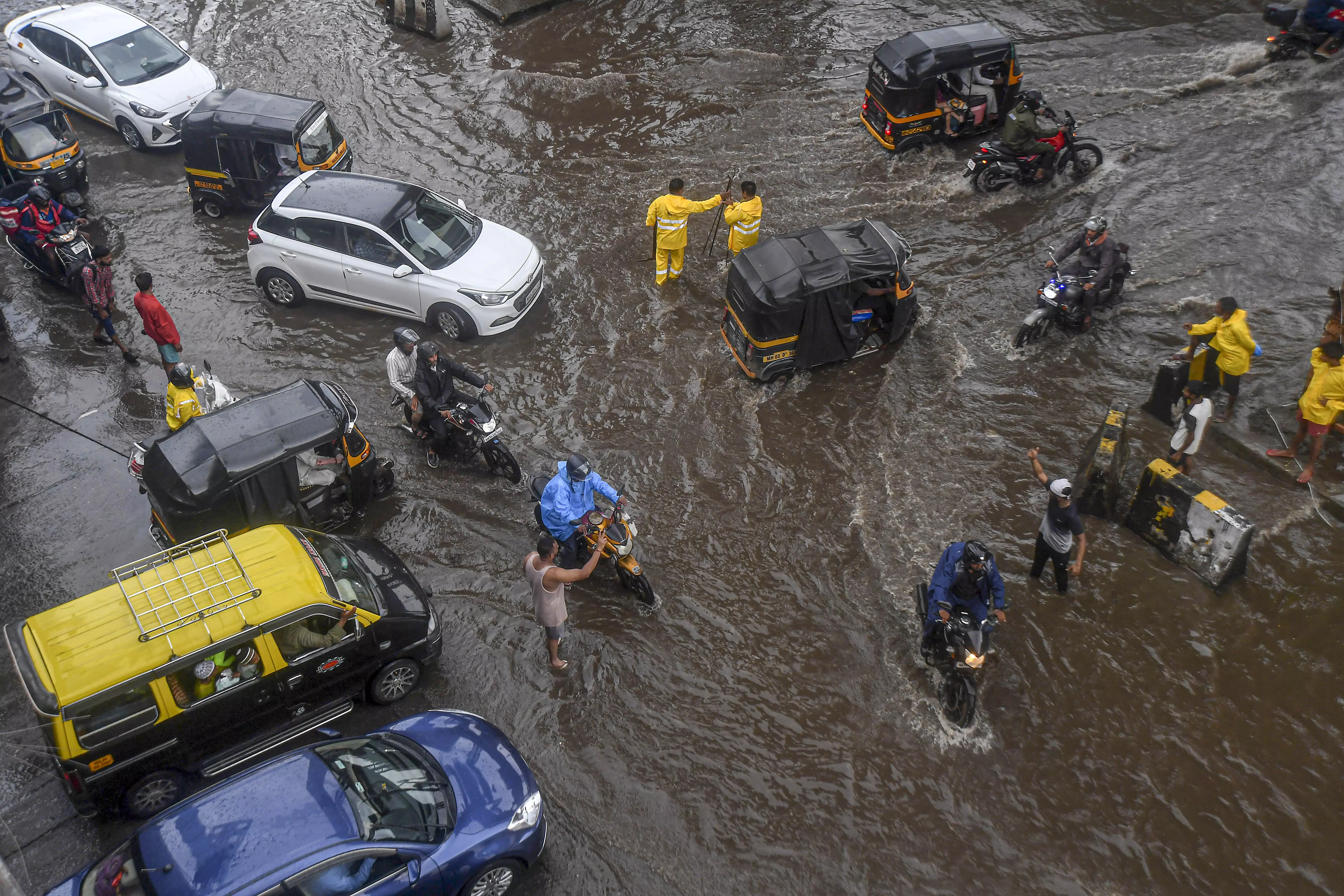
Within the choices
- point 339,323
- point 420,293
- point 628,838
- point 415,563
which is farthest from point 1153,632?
point 339,323

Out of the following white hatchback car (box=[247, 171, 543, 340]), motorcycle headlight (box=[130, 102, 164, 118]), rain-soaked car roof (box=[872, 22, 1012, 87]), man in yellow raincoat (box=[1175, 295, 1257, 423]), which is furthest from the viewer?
motorcycle headlight (box=[130, 102, 164, 118])

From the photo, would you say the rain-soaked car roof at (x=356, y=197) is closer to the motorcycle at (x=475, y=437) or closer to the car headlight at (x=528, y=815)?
the motorcycle at (x=475, y=437)

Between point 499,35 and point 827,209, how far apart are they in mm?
9076

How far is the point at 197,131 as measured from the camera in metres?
13.3

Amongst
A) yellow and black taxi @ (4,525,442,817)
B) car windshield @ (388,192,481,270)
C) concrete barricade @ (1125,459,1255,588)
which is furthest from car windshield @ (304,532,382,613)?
concrete barricade @ (1125,459,1255,588)

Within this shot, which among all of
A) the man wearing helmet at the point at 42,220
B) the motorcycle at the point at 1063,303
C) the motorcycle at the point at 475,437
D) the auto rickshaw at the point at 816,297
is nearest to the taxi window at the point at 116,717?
the motorcycle at the point at 475,437

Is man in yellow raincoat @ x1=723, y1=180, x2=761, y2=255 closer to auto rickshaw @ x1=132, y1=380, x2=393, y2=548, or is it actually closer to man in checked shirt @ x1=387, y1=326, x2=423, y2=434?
Answer: man in checked shirt @ x1=387, y1=326, x2=423, y2=434

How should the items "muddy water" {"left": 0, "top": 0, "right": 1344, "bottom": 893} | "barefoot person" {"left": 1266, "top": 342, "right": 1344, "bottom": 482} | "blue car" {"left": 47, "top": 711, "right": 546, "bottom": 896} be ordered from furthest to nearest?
"barefoot person" {"left": 1266, "top": 342, "right": 1344, "bottom": 482} → "muddy water" {"left": 0, "top": 0, "right": 1344, "bottom": 893} → "blue car" {"left": 47, "top": 711, "right": 546, "bottom": 896}

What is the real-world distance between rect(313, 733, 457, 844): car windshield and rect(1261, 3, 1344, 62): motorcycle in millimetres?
18421

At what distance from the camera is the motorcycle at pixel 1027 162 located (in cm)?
1331

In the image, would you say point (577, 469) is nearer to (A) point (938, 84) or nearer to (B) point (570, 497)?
(B) point (570, 497)

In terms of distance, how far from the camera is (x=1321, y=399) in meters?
8.55

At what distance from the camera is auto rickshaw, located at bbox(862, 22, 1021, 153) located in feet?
45.6

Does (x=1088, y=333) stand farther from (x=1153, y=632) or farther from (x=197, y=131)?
(x=197, y=131)
